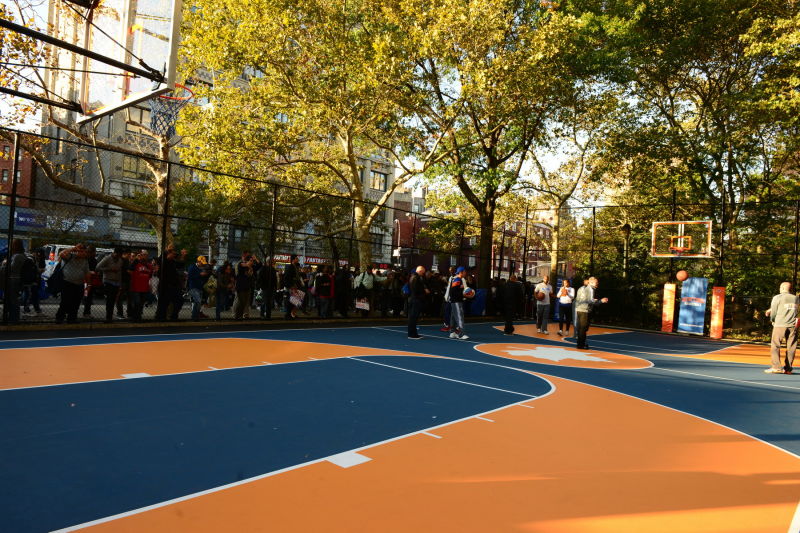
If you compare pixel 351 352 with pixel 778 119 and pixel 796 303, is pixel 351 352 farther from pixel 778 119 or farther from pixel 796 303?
pixel 778 119

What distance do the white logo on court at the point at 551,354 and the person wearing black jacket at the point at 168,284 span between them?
806 cm

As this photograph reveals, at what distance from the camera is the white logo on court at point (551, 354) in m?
11.8

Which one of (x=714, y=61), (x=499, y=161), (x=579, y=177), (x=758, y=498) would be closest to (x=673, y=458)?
(x=758, y=498)

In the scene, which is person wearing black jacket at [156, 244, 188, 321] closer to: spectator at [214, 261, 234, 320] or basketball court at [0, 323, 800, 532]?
spectator at [214, 261, 234, 320]

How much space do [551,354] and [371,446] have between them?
832 centimetres

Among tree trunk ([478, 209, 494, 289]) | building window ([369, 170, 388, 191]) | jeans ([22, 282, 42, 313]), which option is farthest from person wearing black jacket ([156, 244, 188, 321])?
building window ([369, 170, 388, 191])

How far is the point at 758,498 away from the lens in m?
4.21

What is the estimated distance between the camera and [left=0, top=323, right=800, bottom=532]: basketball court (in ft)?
11.5

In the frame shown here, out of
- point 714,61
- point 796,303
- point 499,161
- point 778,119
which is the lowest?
point 796,303

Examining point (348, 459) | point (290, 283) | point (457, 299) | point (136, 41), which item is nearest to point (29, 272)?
point (290, 283)

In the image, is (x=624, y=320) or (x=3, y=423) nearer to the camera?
(x=3, y=423)

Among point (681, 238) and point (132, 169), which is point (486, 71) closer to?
point (681, 238)

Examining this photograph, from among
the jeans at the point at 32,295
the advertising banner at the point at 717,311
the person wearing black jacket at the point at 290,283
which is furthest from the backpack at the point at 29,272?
the advertising banner at the point at 717,311

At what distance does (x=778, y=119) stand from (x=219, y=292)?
20.4 meters
